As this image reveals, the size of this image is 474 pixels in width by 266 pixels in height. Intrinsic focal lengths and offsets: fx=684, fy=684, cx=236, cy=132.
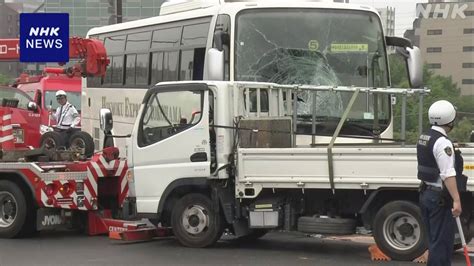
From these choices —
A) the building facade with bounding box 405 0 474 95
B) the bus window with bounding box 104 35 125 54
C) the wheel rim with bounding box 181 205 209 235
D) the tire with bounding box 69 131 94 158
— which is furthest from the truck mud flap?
the building facade with bounding box 405 0 474 95

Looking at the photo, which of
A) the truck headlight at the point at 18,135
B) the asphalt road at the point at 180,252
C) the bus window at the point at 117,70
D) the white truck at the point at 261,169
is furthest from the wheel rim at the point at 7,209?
the bus window at the point at 117,70

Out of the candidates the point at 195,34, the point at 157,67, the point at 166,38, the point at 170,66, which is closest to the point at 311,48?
the point at 195,34

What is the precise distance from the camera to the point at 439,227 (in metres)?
6.41

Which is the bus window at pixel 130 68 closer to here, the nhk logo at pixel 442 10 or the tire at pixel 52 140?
the tire at pixel 52 140

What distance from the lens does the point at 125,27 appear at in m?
15.6

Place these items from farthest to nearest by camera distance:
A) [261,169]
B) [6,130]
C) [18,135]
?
[18,135]
[6,130]
[261,169]

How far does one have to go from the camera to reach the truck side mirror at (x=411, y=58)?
10.9 meters

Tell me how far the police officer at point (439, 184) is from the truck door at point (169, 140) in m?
3.43

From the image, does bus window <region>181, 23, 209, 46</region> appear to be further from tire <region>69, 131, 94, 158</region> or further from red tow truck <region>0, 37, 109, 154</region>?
tire <region>69, 131, 94, 158</region>

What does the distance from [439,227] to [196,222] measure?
393 centimetres

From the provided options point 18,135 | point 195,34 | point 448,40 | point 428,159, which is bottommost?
point 428,159

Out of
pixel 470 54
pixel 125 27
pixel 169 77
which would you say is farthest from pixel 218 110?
pixel 470 54

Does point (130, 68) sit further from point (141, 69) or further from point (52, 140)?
point (52, 140)

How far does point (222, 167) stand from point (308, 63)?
2838mm
